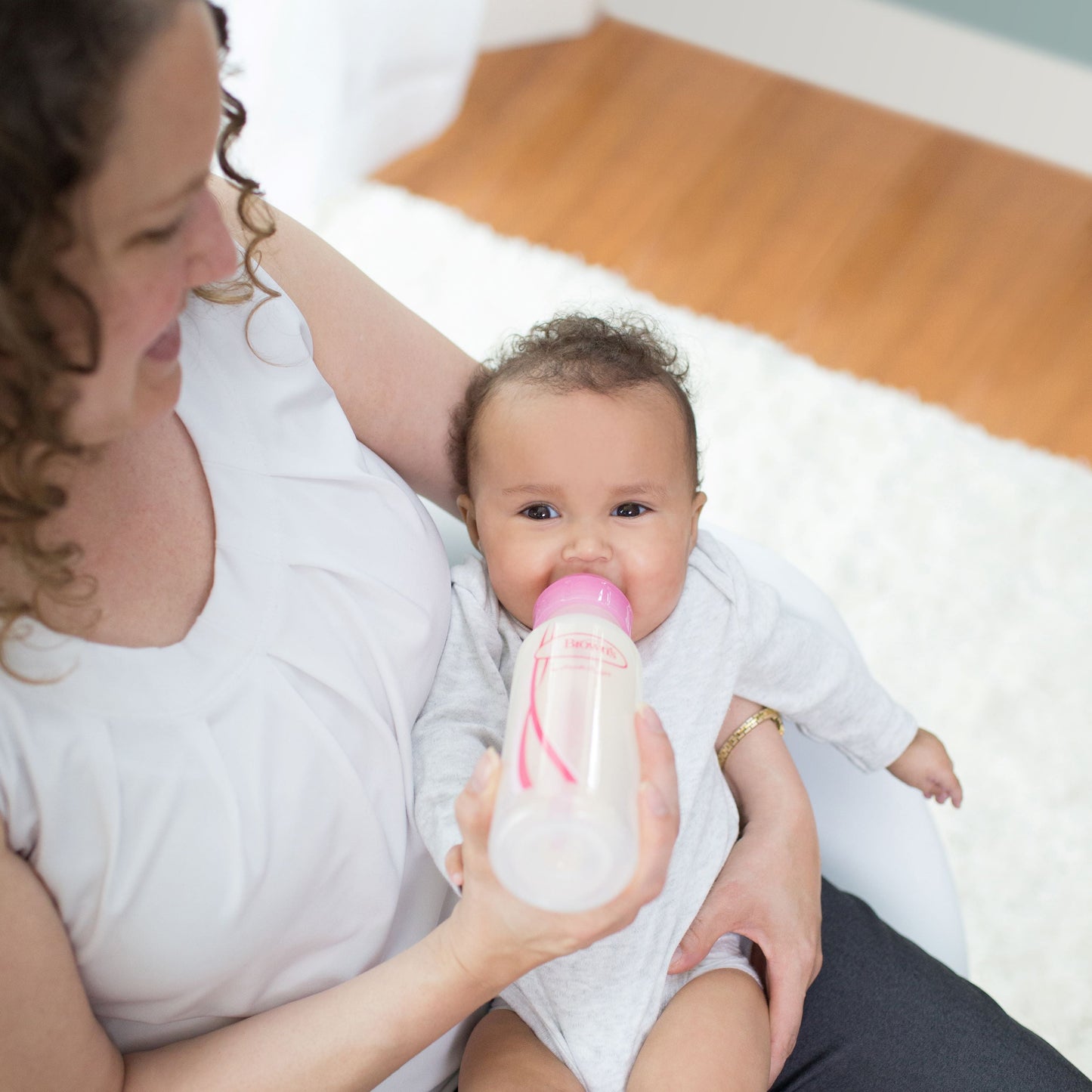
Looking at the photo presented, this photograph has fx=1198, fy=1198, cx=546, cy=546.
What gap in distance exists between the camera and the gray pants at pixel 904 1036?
3.45 feet

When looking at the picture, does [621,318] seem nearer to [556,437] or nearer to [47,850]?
[556,437]

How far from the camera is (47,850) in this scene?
769mm

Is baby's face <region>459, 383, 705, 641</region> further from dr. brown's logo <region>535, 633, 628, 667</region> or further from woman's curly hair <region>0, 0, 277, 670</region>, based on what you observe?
woman's curly hair <region>0, 0, 277, 670</region>

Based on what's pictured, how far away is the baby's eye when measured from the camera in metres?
1.13

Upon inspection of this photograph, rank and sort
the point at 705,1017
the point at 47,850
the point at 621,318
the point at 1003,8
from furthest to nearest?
the point at 1003,8
the point at 621,318
the point at 705,1017
the point at 47,850

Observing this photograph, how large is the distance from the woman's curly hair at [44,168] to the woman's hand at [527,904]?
0.34 meters

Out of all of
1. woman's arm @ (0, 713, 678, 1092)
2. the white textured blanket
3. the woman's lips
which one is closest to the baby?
woman's arm @ (0, 713, 678, 1092)

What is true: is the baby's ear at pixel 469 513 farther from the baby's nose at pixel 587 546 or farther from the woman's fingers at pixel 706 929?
the woman's fingers at pixel 706 929

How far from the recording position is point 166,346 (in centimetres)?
79

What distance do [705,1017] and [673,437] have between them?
53 centimetres

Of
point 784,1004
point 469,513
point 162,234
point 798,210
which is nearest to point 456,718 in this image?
point 469,513

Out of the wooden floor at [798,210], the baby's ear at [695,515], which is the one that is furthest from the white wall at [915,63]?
the baby's ear at [695,515]

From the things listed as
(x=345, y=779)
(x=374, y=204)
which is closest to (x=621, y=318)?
(x=345, y=779)

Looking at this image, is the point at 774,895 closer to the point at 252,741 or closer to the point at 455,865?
the point at 455,865
